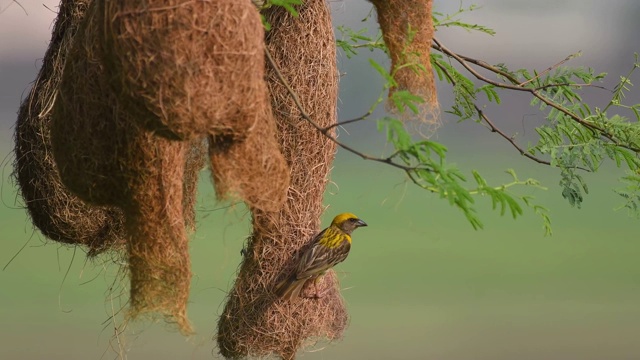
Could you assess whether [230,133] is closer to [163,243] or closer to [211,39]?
[211,39]

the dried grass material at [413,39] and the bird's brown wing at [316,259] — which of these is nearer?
the dried grass material at [413,39]

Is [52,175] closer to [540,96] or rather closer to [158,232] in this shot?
[158,232]

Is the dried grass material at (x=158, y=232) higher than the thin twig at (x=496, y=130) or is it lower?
lower

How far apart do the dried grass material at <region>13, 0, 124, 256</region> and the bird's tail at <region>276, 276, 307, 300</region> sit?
2.07 feet

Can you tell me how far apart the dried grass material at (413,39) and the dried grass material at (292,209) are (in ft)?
0.76

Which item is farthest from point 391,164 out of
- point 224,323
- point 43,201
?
point 43,201

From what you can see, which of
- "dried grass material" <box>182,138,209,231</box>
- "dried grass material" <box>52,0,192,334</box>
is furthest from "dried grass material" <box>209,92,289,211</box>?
"dried grass material" <box>182,138,209,231</box>

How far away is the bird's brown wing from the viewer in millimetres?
3088

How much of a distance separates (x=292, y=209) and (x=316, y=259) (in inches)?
7.4

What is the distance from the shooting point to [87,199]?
2682 mm

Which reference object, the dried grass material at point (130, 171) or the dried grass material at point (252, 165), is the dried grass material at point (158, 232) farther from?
the dried grass material at point (252, 165)

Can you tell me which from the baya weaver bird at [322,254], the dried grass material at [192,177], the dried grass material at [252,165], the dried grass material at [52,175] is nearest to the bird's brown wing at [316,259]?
the baya weaver bird at [322,254]

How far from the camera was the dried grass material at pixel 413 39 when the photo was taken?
2.96 metres

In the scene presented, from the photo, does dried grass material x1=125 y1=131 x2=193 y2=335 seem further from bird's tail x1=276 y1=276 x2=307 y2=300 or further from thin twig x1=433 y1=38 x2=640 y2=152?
thin twig x1=433 y1=38 x2=640 y2=152
